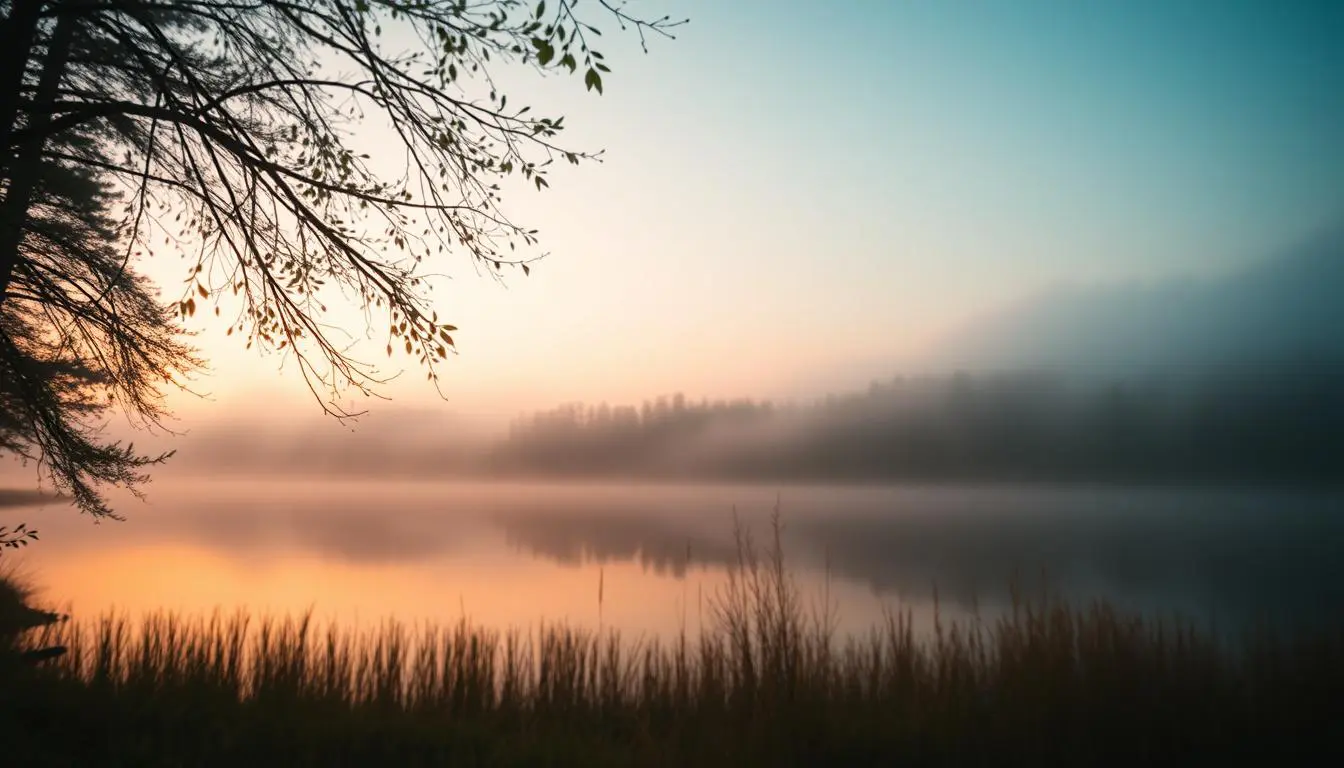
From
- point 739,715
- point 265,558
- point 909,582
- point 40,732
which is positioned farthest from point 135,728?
point 265,558

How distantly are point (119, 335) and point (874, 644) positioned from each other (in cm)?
873

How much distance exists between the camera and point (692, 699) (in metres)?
7.77

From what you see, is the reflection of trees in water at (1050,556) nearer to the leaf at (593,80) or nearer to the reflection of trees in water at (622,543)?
the reflection of trees in water at (622,543)

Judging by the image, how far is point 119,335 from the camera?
22.8 feet

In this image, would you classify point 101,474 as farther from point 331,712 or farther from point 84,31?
point 84,31

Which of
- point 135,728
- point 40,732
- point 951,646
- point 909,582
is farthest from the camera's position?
point 909,582

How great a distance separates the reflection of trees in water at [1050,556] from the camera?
25812mm

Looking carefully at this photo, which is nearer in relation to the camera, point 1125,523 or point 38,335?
point 38,335

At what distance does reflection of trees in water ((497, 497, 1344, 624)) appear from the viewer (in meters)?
25.8

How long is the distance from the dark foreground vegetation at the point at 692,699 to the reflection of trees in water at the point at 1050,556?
2.59 meters

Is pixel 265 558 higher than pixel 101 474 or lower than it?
lower

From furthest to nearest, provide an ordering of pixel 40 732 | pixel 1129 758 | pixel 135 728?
pixel 1129 758 < pixel 135 728 < pixel 40 732

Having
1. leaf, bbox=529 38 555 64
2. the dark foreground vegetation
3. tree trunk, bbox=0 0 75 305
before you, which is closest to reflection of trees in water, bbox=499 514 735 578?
the dark foreground vegetation

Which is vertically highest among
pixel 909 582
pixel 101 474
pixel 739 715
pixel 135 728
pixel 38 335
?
pixel 38 335
